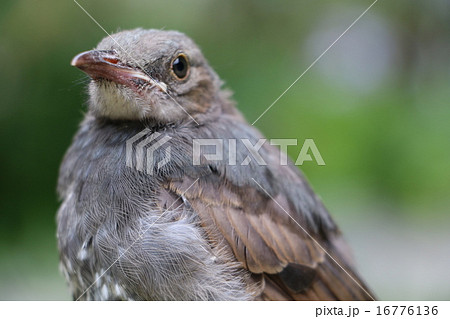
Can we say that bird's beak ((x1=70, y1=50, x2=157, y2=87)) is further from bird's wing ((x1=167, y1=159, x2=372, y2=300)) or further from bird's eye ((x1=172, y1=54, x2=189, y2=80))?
bird's wing ((x1=167, y1=159, x2=372, y2=300))

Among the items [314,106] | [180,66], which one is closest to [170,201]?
[180,66]

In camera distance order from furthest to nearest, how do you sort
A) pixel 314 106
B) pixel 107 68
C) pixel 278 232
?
pixel 314 106 < pixel 278 232 < pixel 107 68

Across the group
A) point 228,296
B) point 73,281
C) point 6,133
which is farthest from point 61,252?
point 6,133

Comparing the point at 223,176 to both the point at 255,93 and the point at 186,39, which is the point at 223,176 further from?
the point at 255,93

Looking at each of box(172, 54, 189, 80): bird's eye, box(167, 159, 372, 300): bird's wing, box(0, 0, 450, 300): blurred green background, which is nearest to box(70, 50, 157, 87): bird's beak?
box(172, 54, 189, 80): bird's eye

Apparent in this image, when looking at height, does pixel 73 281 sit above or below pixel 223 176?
below

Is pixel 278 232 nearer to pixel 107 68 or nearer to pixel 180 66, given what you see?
pixel 180 66
